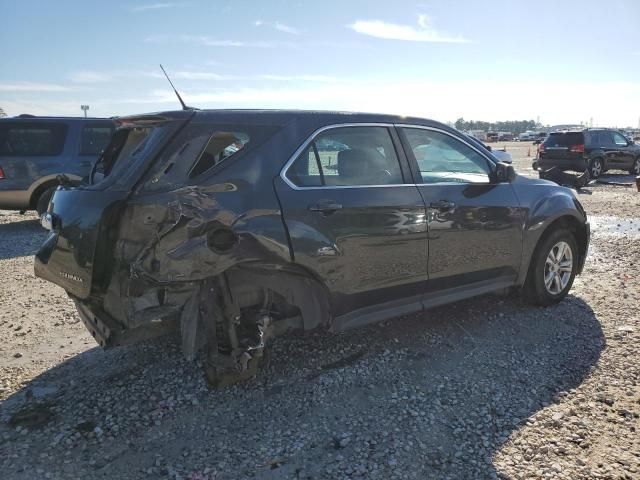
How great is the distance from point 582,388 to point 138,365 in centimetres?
324

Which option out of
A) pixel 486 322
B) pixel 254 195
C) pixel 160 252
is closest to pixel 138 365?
pixel 160 252

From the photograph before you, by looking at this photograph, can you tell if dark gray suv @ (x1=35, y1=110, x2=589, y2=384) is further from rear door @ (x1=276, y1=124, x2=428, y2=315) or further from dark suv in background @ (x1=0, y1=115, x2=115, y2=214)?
dark suv in background @ (x1=0, y1=115, x2=115, y2=214)

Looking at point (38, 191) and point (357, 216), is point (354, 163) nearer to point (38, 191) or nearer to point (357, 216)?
point (357, 216)

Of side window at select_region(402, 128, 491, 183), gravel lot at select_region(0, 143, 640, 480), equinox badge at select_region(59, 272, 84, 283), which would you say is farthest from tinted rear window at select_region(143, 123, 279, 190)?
gravel lot at select_region(0, 143, 640, 480)

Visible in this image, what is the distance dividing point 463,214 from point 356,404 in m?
1.79

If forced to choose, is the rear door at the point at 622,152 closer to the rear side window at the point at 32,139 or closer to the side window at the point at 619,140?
the side window at the point at 619,140

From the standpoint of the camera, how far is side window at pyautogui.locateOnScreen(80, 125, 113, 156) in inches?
380

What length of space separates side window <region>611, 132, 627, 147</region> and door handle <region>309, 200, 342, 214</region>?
715 inches

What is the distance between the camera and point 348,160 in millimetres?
3678

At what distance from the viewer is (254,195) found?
3146 mm

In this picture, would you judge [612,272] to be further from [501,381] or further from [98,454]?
[98,454]

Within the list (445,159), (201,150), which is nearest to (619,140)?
(445,159)

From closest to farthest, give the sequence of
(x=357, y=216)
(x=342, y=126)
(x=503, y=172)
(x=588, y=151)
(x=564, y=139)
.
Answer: (x=357, y=216) < (x=342, y=126) < (x=503, y=172) < (x=588, y=151) < (x=564, y=139)

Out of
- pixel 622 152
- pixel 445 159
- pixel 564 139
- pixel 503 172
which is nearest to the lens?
pixel 445 159
